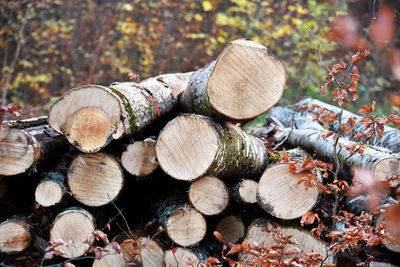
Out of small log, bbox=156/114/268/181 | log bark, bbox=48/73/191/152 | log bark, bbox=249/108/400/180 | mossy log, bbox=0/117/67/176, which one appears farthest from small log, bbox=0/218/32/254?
log bark, bbox=249/108/400/180

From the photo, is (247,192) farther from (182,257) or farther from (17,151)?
(17,151)

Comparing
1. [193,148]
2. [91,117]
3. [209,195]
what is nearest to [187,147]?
[193,148]

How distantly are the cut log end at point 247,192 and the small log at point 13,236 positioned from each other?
1.69m

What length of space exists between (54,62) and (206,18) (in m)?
4.29

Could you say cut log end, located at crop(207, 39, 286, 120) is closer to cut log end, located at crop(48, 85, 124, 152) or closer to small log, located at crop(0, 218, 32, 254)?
cut log end, located at crop(48, 85, 124, 152)

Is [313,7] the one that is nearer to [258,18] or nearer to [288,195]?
[258,18]

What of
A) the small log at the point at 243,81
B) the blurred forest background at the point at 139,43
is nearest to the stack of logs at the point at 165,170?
the small log at the point at 243,81

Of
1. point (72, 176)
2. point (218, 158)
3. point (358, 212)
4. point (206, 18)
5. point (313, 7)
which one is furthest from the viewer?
point (206, 18)

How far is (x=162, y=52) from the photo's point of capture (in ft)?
30.4

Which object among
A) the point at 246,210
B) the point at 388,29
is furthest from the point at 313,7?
the point at 246,210

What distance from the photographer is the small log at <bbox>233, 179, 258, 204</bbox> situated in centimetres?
264

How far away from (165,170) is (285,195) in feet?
2.87

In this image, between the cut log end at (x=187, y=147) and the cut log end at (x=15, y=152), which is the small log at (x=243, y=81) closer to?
the cut log end at (x=187, y=147)

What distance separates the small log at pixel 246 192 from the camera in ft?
8.66
